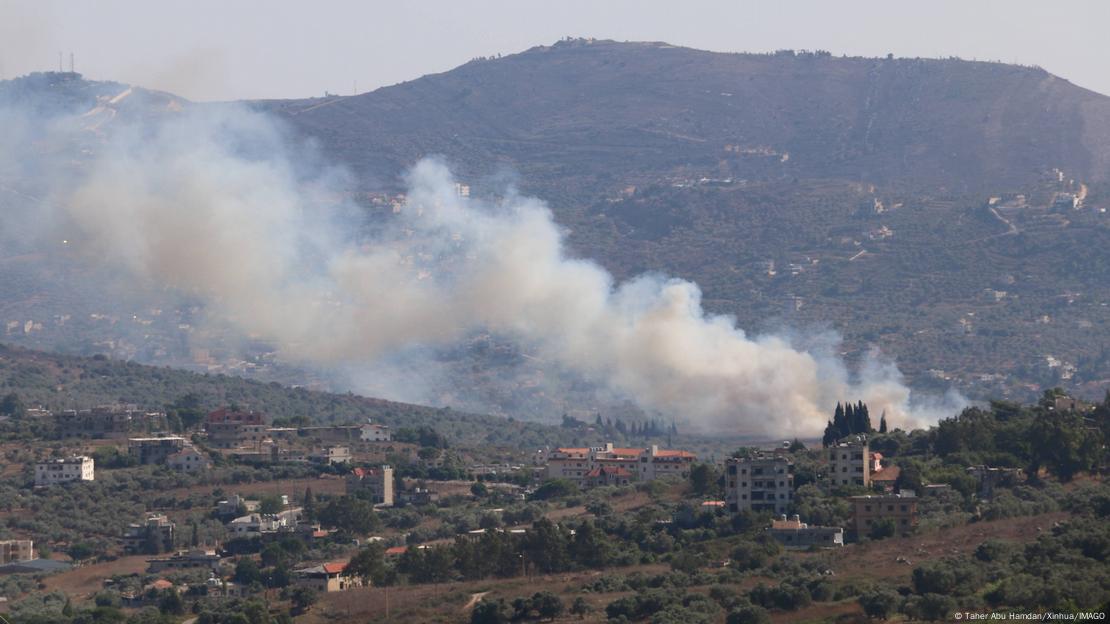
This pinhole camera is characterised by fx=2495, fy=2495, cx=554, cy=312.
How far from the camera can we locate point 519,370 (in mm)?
191625

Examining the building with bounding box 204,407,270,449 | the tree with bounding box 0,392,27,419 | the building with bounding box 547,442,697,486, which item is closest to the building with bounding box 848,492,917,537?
the building with bounding box 547,442,697,486

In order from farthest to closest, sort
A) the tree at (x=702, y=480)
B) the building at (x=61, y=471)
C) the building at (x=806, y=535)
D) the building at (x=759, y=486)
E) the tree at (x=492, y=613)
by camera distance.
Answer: the building at (x=61, y=471), the tree at (x=702, y=480), the building at (x=759, y=486), the building at (x=806, y=535), the tree at (x=492, y=613)

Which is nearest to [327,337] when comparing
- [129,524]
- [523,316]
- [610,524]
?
[523,316]

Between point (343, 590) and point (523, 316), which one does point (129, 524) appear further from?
point (523, 316)

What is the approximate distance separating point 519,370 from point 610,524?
334 feet

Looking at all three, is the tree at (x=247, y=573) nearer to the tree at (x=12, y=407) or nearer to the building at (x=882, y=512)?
the building at (x=882, y=512)

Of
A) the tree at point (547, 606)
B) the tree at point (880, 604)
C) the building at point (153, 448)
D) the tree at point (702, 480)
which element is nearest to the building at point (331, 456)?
the building at point (153, 448)

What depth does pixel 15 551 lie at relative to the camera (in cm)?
9781

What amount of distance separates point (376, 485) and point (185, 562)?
17683 mm

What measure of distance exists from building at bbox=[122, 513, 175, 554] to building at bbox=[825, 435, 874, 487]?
2660 centimetres

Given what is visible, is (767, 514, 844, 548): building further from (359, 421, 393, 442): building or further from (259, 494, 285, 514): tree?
(359, 421, 393, 442): building

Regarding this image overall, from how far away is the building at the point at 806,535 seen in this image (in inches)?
3280

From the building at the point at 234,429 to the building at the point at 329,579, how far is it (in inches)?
1428

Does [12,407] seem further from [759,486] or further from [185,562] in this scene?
[759,486]
